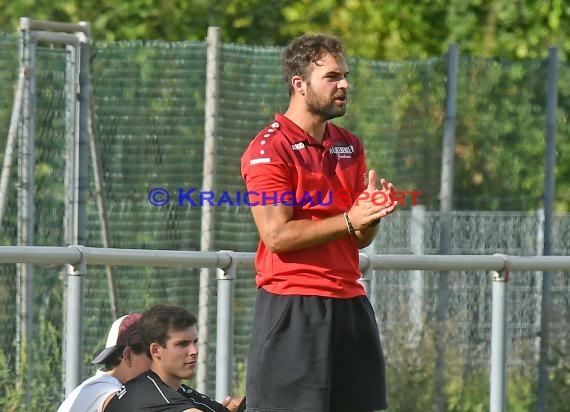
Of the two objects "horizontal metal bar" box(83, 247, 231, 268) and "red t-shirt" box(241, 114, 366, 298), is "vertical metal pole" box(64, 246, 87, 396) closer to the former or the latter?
"horizontal metal bar" box(83, 247, 231, 268)

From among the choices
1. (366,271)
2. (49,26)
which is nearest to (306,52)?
(366,271)

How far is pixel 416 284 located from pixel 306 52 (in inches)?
124

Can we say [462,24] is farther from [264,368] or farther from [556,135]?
[264,368]

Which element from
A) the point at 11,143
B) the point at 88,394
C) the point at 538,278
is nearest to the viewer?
the point at 88,394

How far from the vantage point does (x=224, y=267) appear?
6125mm

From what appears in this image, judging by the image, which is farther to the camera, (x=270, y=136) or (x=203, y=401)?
(x=203, y=401)

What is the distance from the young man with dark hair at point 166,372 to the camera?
550cm

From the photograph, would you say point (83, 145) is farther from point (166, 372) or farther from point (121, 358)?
point (166, 372)

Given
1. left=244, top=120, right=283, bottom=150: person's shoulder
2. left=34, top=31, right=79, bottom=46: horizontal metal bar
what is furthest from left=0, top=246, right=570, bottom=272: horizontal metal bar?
left=34, top=31, right=79, bottom=46: horizontal metal bar

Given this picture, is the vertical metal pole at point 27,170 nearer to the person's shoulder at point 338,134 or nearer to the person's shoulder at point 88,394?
the person's shoulder at point 88,394

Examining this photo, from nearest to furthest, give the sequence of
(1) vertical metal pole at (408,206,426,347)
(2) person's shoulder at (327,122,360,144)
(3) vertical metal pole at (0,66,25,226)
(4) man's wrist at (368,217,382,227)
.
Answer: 1. (4) man's wrist at (368,217,382,227)
2. (2) person's shoulder at (327,122,360,144)
3. (3) vertical metal pole at (0,66,25,226)
4. (1) vertical metal pole at (408,206,426,347)

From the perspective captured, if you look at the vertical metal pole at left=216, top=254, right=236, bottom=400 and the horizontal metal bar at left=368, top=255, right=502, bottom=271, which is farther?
the horizontal metal bar at left=368, top=255, right=502, bottom=271

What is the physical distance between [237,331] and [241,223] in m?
0.66

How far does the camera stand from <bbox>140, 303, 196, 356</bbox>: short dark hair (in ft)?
18.9
